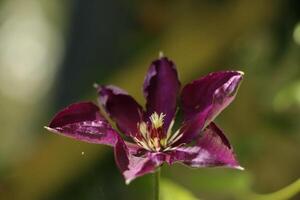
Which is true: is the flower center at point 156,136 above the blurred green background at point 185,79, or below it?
below

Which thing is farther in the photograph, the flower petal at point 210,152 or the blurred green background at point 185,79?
the blurred green background at point 185,79

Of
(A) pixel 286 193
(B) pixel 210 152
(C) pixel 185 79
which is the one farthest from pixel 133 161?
(C) pixel 185 79

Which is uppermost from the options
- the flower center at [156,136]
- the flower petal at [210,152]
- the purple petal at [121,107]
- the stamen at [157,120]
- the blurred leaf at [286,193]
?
the purple petal at [121,107]

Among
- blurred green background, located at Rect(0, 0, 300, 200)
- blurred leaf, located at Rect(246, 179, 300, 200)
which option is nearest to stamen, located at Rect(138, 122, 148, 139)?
blurred leaf, located at Rect(246, 179, 300, 200)

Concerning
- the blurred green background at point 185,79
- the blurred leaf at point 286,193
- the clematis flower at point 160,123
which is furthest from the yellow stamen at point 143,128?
the blurred green background at point 185,79

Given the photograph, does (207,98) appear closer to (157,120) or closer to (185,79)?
(157,120)

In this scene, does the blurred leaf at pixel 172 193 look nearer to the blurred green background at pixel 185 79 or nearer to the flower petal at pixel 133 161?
the blurred green background at pixel 185 79
